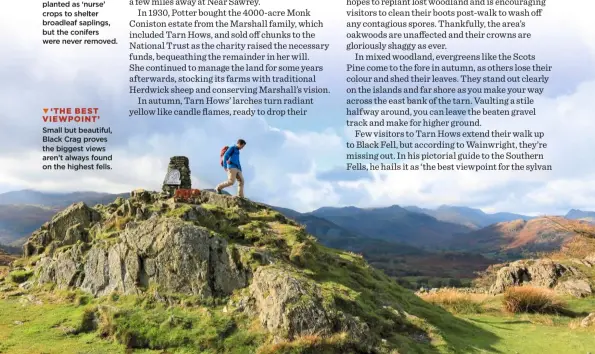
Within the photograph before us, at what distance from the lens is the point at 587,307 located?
100 ft

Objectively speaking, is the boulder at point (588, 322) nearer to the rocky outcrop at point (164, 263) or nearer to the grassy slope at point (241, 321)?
the grassy slope at point (241, 321)

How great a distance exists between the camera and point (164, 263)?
17516 millimetres

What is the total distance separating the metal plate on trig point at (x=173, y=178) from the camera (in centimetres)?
2458

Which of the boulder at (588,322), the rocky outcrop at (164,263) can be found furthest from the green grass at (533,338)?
the rocky outcrop at (164,263)

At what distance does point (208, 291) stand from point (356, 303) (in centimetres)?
539

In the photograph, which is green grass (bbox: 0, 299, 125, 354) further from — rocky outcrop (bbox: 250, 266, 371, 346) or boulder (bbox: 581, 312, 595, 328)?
boulder (bbox: 581, 312, 595, 328)

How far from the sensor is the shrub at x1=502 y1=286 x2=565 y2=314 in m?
27.6

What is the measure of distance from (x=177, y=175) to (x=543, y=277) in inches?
1173

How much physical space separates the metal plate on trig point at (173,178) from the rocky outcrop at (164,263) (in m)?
5.89

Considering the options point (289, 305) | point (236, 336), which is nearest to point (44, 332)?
point (236, 336)

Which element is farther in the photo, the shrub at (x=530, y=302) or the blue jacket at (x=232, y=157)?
the shrub at (x=530, y=302)

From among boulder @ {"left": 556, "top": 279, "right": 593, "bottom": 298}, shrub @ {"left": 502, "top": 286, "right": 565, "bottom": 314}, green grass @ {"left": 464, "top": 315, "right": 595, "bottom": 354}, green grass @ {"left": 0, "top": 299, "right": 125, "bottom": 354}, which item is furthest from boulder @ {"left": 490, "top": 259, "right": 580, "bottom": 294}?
green grass @ {"left": 0, "top": 299, "right": 125, "bottom": 354}

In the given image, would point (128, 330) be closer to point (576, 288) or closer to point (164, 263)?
point (164, 263)

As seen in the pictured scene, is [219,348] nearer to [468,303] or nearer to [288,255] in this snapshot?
[288,255]
